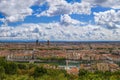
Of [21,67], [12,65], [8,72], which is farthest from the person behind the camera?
[21,67]

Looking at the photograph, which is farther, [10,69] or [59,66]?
[59,66]

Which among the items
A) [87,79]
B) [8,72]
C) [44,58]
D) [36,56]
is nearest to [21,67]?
[8,72]

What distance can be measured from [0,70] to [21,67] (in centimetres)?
1041

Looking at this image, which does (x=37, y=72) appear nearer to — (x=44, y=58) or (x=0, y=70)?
(x=0, y=70)

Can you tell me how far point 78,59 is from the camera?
84188 millimetres

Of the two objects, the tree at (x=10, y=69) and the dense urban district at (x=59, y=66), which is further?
the tree at (x=10, y=69)

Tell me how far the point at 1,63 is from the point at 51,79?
2018cm

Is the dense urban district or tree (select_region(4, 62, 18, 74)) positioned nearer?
the dense urban district

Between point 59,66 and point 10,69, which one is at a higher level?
point 10,69

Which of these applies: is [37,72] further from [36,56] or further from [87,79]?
[36,56]

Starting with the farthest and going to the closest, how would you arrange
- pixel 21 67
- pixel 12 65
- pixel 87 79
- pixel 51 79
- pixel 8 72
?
1. pixel 21 67
2. pixel 12 65
3. pixel 8 72
4. pixel 51 79
5. pixel 87 79

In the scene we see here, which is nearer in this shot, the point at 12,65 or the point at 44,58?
the point at 12,65

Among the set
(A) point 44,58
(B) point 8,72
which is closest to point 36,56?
(A) point 44,58

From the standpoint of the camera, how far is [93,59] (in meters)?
84.2
